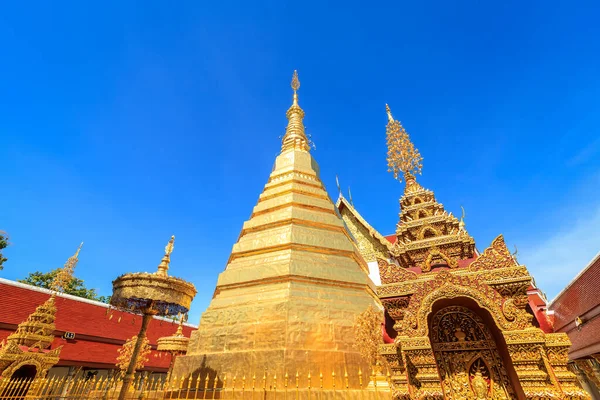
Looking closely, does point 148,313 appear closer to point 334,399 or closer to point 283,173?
point 334,399

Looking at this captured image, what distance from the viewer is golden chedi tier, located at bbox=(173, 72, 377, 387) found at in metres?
6.54

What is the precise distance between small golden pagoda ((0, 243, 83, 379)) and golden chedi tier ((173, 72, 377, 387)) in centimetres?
466

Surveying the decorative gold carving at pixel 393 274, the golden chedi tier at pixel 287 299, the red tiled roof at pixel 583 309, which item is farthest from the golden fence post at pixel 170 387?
the red tiled roof at pixel 583 309

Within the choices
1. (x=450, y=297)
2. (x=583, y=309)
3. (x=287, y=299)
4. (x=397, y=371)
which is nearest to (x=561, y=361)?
(x=450, y=297)

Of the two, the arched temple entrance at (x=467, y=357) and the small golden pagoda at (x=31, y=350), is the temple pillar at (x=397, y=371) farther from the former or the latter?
the small golden pagoda at (x=31, y=350)

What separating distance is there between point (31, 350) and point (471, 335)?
37.7ft

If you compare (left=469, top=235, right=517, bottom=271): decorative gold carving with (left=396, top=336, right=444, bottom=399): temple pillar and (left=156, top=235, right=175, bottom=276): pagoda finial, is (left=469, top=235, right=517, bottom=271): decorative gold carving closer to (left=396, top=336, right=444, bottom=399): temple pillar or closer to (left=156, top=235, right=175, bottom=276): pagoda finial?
(left=396, top=336, right=444, bottom=399): temple pillar

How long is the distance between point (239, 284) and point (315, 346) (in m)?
2.96

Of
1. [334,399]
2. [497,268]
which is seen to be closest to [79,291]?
[334,399]

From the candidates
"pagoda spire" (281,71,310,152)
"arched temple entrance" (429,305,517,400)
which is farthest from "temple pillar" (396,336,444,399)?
"pagoda spire" (281,71,310,152)

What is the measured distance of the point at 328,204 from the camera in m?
10.8

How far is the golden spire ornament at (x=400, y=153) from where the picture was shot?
30.6 ft

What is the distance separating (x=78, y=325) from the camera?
13.0m

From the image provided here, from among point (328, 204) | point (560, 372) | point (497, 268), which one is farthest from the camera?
point (328, 204)
